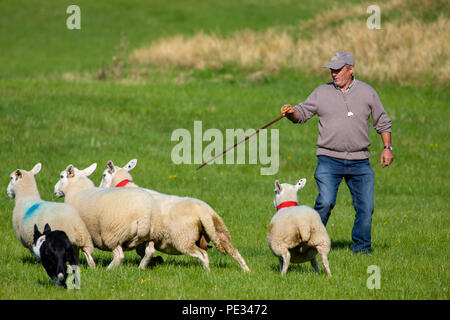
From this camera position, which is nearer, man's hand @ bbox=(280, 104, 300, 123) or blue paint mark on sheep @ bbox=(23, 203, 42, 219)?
blue paint mark on sheep @ bbox=(23, 203, 42, 219)

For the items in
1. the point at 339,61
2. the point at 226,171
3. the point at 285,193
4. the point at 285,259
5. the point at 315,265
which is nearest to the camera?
the point at 285,259

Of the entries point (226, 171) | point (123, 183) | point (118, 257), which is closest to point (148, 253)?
point (118, 257)

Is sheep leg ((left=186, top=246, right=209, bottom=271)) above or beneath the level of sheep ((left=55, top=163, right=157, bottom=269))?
beneath

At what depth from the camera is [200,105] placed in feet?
64.6

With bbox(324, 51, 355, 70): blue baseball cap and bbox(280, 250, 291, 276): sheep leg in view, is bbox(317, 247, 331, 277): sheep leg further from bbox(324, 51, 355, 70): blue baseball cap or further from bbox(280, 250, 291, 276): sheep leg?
bbox(324, 51, 355, 70): blue baseball cap

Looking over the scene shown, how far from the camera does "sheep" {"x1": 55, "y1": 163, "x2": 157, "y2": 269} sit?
796 cm

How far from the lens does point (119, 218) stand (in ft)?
26.1

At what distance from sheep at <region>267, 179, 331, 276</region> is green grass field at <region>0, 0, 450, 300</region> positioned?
9.9 inches

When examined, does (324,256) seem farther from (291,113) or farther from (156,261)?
(156,261)

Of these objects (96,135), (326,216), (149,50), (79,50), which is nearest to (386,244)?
(326,216)

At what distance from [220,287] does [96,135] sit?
33.6 feet

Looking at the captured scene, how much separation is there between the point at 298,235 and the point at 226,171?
7.97m

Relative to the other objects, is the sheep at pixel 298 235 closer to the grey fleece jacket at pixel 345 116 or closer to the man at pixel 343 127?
the man at pixel 343 127

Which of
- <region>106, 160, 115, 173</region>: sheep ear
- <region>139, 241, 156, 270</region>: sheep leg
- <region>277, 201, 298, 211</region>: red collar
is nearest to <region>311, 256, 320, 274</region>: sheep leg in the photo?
<region>277, 201, 298, 211</region>: red collar
